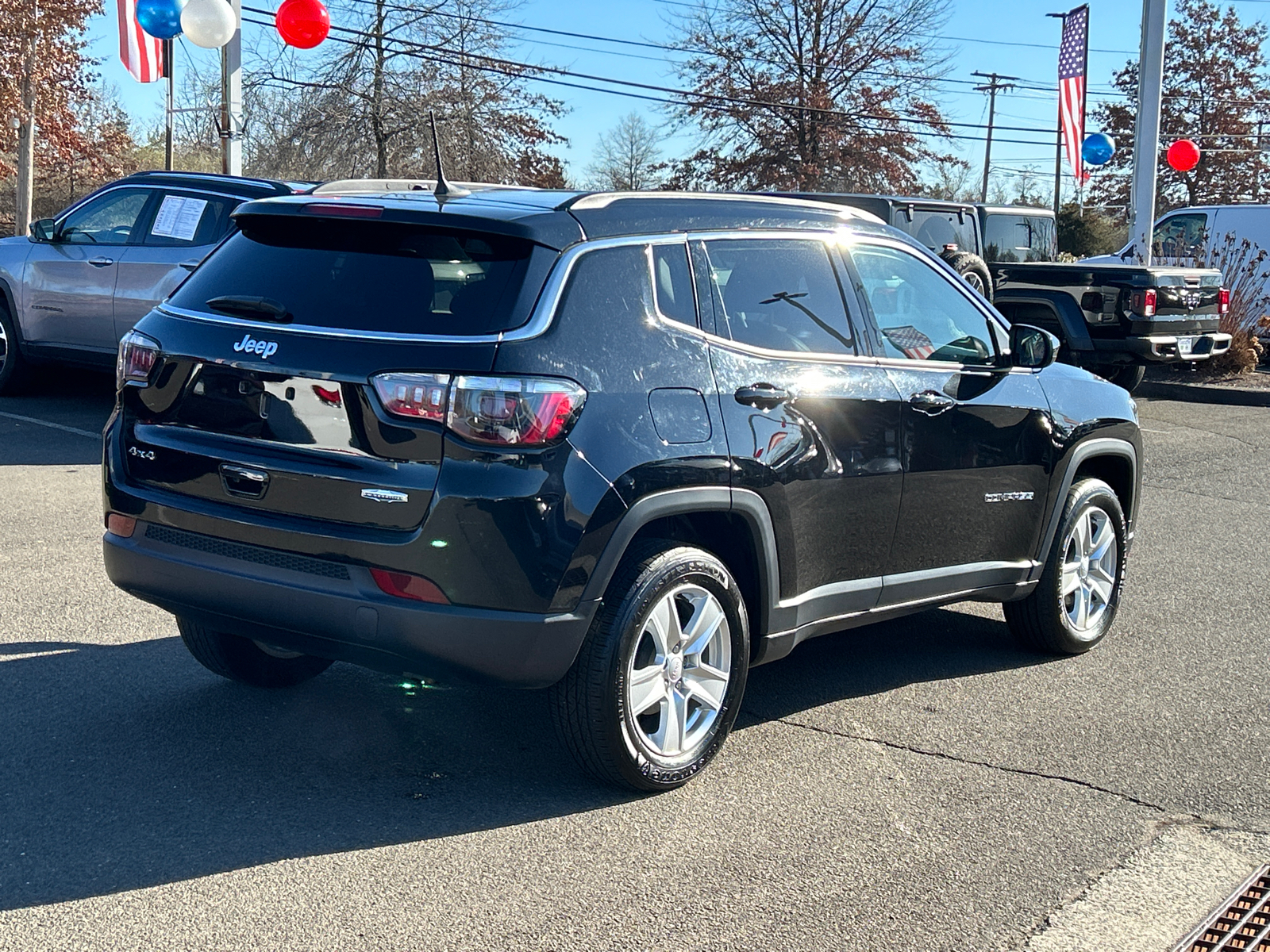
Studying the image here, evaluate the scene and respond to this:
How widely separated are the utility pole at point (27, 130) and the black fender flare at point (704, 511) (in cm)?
3166

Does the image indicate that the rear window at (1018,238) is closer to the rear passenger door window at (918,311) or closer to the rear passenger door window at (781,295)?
the rear passenger door window at (918,311)

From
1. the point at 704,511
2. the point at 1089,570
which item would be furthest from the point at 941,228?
the point at 704,511

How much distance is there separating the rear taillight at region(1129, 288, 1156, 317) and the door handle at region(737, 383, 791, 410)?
10.9 m

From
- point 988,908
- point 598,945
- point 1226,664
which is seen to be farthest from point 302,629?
point 1226,664

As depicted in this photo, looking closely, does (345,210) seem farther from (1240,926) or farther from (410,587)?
(1240,926)

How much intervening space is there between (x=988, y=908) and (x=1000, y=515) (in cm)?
213

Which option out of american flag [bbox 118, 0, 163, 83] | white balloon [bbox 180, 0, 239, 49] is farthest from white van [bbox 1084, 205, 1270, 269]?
american flag [bbox 118, 0, 163, 83]

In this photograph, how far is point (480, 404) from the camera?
367 cm

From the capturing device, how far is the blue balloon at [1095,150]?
2352 centimetres

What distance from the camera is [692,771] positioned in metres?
4.26

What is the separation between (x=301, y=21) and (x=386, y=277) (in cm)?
1264

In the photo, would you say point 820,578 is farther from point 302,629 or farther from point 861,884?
point 302,629

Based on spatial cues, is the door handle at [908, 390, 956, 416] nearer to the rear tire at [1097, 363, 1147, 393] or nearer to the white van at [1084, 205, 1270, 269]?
the rear tire at [1097, 363, 1147, 393]

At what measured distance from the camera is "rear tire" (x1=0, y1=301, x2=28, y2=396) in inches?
453
